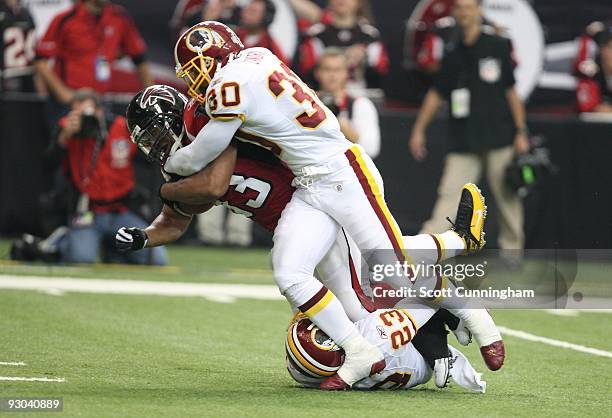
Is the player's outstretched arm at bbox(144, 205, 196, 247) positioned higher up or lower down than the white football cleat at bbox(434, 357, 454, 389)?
higher up

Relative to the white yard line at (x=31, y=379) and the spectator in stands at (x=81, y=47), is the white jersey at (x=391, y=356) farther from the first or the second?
the spectator in stands at (x=81, y=47)

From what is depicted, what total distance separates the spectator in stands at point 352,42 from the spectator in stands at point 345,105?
2.00 metres

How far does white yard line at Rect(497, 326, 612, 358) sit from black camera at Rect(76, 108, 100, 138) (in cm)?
407

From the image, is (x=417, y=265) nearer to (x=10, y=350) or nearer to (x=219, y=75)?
(x=219, y=75)

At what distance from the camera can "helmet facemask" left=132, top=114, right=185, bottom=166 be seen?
5848mm

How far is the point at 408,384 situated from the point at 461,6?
575cm

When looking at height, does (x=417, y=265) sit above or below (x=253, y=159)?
below

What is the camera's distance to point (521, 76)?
12.8m

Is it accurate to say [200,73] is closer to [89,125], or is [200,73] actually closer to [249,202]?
[249,202]

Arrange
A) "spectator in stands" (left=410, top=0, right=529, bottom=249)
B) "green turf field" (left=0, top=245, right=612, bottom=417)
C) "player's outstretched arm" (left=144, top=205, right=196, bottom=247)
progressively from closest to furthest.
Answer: "green turf field" (left=0, top=245, right=612, bottom=417)
"player's outstretched arm" (left=144, top=205, right=196, bottom=247)
"spectator in stands" (left=410, top=0, right=529, bottom=249)

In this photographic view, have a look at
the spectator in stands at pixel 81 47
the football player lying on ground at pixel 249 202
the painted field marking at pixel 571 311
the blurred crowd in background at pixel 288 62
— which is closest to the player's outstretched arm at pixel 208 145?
the football player lying on ground at pixel 249 202

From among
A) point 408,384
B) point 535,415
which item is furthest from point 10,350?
point 535,415

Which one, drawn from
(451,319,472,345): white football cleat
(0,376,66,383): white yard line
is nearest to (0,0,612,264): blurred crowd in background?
(451,319,472,345): white football cleat

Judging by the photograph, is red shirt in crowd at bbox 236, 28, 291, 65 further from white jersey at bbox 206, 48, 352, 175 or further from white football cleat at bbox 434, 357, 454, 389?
white football cleat at bbox 434, 357, 454, 389
